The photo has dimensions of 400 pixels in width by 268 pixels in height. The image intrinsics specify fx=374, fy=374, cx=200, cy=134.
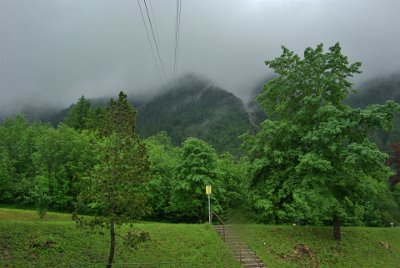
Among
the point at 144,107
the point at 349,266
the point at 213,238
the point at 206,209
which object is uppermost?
the point at 144,107

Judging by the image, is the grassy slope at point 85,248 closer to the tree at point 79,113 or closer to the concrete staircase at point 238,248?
the concrete staircase at point 238,248

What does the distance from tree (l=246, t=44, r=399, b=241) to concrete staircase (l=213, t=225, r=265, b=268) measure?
3857mm

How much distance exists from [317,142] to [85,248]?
1606 centimetres

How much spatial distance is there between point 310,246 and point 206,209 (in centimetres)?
1591

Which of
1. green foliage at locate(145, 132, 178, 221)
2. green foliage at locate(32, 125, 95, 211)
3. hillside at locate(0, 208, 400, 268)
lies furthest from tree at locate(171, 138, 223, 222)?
green foliage at locate(32, 125, 95, 211)

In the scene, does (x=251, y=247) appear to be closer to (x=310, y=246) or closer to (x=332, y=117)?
(x=310, y=246)

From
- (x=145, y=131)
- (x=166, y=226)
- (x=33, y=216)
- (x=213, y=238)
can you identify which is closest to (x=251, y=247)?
(x=213, y=238)

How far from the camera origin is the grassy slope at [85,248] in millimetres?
18812

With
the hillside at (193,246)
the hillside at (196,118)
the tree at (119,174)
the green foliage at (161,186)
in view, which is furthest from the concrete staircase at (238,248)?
the hillside at (196,118)

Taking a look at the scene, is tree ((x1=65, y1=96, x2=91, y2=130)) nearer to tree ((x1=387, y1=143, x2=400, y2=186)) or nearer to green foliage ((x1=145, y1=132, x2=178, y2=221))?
green foliage ((x1=145, y1=132, x2=178, y2=221))

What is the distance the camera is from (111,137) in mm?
16203

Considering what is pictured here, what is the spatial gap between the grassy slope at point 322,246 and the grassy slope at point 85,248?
2.98 meters

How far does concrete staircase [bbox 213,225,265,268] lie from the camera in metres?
22.6

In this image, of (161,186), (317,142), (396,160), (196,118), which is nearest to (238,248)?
(317,142)
